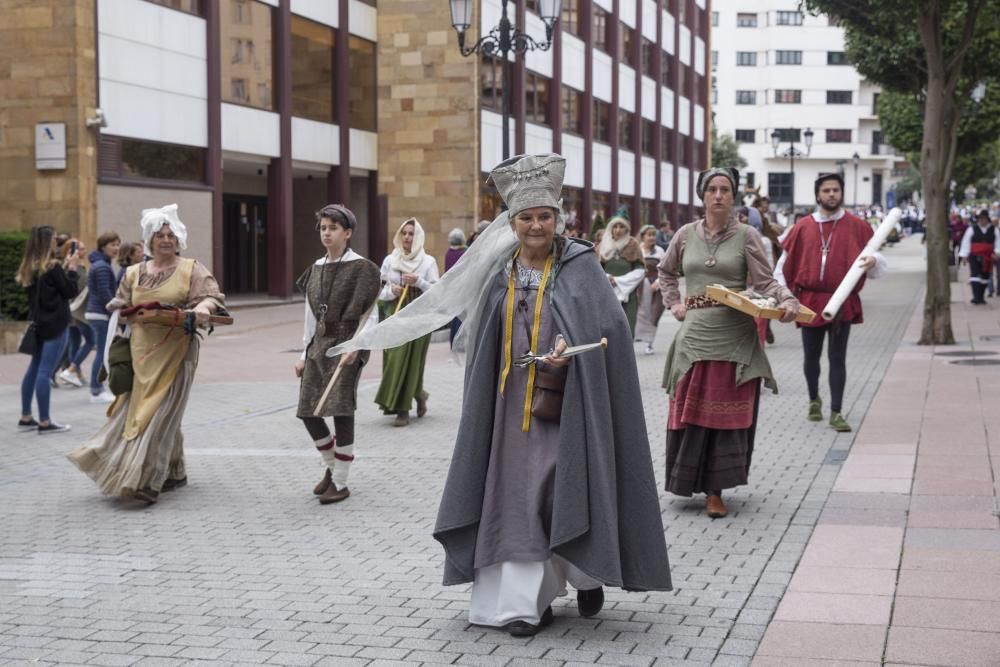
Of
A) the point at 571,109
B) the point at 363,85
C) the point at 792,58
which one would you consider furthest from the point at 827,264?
the point at 792,58

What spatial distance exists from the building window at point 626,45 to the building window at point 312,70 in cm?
1749

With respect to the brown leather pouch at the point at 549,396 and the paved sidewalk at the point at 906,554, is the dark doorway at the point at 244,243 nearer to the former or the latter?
the paved sidewalk at the point at 906,554

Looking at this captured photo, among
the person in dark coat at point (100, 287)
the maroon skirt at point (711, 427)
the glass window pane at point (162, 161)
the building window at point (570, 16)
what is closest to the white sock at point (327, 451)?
the maroon skirt at point (711, 427)

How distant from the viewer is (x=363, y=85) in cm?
3167

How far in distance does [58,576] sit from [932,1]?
13.3 m

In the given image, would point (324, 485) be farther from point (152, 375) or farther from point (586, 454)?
point (586, 454)

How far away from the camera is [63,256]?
12.4 metres

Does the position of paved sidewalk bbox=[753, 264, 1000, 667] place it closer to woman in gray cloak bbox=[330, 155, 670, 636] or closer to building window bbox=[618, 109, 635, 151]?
woman in gray cloak bbox=[330, 155, 670, 636]

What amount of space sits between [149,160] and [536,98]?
638 inches

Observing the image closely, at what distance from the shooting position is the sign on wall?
21.3 meters

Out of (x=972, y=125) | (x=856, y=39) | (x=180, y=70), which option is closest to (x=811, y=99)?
(x=972, y=125)

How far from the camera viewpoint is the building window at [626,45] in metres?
45.3

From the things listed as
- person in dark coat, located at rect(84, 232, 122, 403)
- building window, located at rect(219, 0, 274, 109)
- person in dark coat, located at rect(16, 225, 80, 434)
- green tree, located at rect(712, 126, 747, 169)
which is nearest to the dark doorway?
building window, located at rect(219, 0, 274, 109)

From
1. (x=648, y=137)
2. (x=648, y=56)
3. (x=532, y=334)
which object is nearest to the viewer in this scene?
(x=532, y=334)
